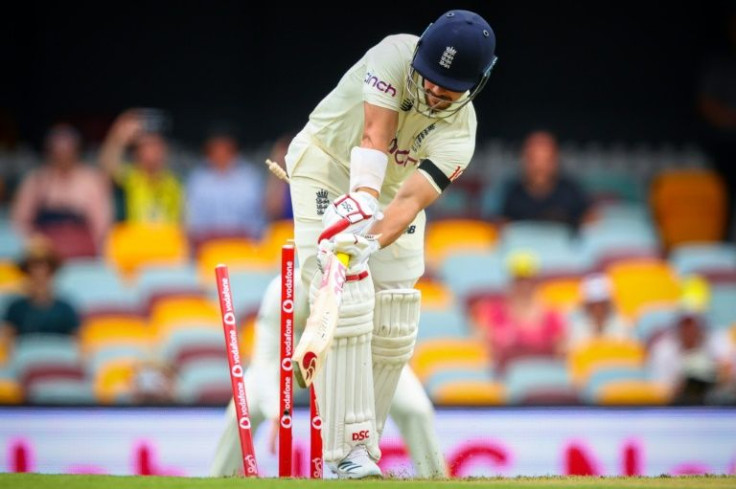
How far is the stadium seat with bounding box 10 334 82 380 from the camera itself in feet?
30.8

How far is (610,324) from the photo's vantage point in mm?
9516

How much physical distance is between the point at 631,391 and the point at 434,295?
4.87 feet

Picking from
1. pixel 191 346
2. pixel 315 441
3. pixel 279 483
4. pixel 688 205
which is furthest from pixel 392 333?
pixel 688 205

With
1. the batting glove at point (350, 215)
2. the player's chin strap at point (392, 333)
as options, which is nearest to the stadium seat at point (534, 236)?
the player's chin strap at point (392, 333)

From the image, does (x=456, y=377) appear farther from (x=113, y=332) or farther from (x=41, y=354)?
(x=41, y=354)

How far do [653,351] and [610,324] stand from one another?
0.32 m

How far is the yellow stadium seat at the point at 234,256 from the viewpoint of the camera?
32.8 feet

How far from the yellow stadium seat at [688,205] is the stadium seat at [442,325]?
180 centimetres

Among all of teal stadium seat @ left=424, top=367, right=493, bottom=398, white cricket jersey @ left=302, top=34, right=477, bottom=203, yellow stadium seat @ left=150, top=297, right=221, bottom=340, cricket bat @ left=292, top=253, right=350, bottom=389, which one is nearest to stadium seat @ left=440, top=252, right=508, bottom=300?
teal stadium seat @ left=424, top=367, right=493, bottom=398

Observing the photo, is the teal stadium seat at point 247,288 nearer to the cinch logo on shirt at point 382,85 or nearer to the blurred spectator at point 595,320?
the blurred spectator at point 595,320

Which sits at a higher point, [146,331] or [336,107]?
[336,107]

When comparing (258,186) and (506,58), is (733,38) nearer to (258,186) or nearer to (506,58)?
(506,58)

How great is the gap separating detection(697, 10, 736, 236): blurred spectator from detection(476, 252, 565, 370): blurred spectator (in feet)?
7.18

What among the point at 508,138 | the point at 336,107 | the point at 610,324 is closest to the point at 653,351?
the point at 610,324
